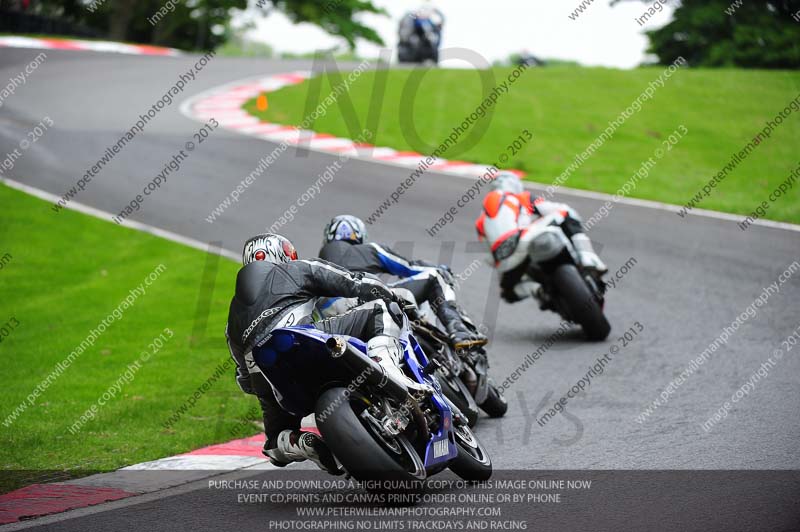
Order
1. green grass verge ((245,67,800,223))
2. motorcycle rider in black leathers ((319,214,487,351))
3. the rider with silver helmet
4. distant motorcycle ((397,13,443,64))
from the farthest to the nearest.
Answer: distant motorcycle ((397,13,443,64))
green grass verge ((245,67,800,223))
the rider with silver helmet
motorcycle rider in black leathers ((319,214,487,351))

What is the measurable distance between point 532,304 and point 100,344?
4.57 metres

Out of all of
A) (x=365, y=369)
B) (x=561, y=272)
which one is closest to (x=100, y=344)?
(x=561, y=272)

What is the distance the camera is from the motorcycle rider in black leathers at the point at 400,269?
6871mm

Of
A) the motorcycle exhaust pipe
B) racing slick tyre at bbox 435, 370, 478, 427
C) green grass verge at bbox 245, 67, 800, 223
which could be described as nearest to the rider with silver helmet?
racing slick tyre at bbox 435, 370, 478, 427

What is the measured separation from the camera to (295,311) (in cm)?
549

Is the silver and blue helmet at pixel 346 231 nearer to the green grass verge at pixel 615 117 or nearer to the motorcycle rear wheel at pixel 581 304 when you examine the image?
the motorcycle rear wheel at pixel 581 304

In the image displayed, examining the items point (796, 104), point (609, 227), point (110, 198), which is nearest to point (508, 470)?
point (609, 227)

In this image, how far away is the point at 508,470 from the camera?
601 centimetres

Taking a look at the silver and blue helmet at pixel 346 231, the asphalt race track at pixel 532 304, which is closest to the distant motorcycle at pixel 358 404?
the asphalt race track at pixel 532 304

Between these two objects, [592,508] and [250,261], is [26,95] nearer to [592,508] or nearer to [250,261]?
[250,261]

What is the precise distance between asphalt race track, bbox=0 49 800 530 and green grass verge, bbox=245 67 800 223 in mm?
1642

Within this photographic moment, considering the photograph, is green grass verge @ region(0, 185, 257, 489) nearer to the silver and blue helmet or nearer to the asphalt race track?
the asphalt race track

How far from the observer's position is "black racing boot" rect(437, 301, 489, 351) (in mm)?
6738

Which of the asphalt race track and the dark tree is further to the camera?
the dark tree
